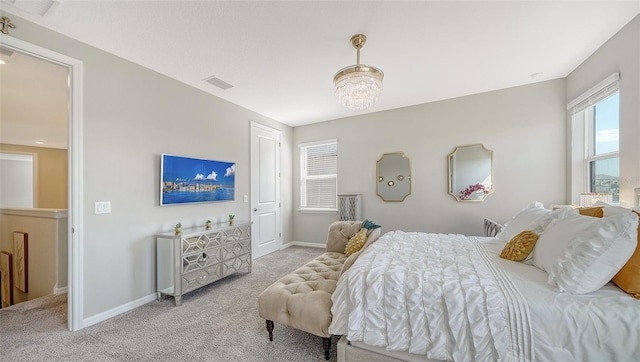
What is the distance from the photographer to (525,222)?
215 centimetres

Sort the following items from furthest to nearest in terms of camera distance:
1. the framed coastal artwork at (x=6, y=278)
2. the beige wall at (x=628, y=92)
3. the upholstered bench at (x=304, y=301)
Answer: the framed coastal artwork at (x=6, y=278) → the beige wall at (x=628, y=92) → the upholstered bench at (x=304, y=301)

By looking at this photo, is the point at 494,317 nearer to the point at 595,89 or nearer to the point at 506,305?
the point at 506,305

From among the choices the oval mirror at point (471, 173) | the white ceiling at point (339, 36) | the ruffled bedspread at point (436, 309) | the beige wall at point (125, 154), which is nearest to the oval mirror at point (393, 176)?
the oval mirror at point (471, 173)

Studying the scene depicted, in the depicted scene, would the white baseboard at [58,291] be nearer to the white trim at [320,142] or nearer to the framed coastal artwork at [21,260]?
the framed coastal artwork at [21,260]

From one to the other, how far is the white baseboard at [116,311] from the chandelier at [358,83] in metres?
3.06

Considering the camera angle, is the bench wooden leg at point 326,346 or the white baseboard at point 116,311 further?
the white baseboard at point 116,311

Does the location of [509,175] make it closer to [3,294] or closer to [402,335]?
[402,335]

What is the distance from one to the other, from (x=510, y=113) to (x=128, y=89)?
196 inches

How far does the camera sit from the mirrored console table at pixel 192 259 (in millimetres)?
2570

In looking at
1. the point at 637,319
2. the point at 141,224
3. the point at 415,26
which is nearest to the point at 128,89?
the point at 141,224

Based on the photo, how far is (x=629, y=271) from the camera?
122cm

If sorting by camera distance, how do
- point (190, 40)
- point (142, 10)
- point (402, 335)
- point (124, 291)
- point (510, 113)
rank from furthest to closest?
point (510, 113)
point (124, 291)
point (190, 40)
point (142, 10)
point (402, 335)

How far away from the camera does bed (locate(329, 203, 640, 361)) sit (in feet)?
3.62

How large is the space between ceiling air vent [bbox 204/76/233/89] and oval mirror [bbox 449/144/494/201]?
3556 millimetres
